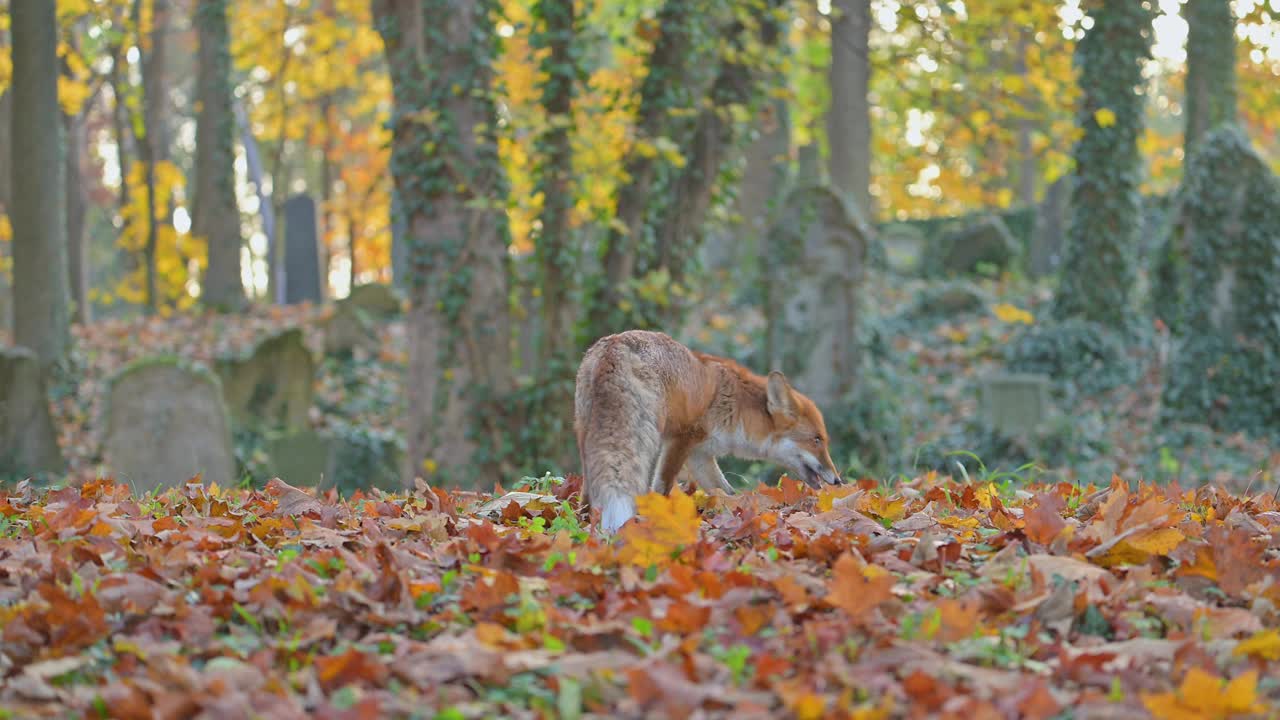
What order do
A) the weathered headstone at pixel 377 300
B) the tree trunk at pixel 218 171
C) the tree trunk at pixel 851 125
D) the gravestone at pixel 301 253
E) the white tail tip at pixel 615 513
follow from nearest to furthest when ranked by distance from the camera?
the white tail tip at pixel 615 513, the weathered headstone at pixel 377 300, the tree trunk at pixel 218 171, the tree trunk at pixel 851 125, the gravestone at pixel 301 253

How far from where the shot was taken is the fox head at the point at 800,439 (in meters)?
6.55

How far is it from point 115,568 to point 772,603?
7.13ft

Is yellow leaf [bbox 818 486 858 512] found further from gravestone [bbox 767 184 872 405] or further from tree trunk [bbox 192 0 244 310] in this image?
tree trunk [bbox 192 0 244 310]

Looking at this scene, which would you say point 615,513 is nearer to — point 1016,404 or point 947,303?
point 1016,404

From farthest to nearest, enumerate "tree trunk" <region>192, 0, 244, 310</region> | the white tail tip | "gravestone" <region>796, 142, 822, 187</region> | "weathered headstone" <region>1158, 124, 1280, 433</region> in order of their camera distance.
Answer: "gravestone" <region>796, 142, 822, 187</region> → "tree trunk" <region>192, 0, 244, 310</region> → "weathered headstone" <region>1158, 124, 1280, 433</region> → the white tail tip

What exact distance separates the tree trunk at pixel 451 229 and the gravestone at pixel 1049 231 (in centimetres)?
1654

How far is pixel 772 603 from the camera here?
142 inches

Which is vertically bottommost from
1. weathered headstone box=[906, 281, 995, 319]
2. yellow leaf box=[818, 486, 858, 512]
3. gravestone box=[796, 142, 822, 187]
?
yellow leaf box=[818, 486, 858, 512]

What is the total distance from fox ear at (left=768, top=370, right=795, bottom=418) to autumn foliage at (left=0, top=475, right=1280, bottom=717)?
1521 millimetres

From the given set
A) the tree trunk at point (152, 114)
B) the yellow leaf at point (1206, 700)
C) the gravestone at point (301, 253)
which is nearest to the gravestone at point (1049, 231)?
the gravestone at point (301, 253)

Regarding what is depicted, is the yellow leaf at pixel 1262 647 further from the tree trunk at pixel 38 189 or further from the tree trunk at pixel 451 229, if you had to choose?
the tree trunk at pixel 38 189

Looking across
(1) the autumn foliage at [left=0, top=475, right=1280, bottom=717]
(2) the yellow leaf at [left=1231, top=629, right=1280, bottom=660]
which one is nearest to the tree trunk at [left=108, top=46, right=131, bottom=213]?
(1) the autumn foliage at [left=0, top=475, right=1280, bottom=717]

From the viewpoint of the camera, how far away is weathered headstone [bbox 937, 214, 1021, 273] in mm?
25047

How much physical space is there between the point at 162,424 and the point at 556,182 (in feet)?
16.0
